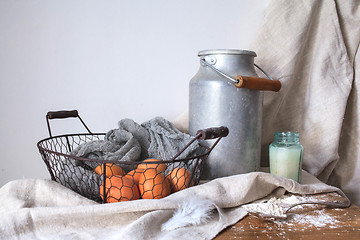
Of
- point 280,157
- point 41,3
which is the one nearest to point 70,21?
point 41,3

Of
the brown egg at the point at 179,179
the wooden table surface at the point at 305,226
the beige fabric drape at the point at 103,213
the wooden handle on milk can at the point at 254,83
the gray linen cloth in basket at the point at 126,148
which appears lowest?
the wooden table surface at the point at 305,226

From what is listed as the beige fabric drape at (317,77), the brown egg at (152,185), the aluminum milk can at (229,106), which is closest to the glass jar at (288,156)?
the aluminum milk can at (229,106)

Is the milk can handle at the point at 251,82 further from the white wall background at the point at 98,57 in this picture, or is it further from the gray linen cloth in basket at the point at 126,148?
the white wall background at the point at 98,57

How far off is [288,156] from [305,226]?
0.24m

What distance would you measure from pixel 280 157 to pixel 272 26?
16.9 inches

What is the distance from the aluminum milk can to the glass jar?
59mm

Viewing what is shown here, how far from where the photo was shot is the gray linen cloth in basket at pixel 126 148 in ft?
2.44

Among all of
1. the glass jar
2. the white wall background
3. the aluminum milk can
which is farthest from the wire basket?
the white wall background

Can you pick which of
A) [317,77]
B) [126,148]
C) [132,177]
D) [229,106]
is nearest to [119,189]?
[132,177]

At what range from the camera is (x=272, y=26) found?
1.04 meters

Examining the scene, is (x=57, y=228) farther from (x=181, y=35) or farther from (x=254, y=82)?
(x=181, y=35)

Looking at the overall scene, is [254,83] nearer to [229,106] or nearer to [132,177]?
[229,106]

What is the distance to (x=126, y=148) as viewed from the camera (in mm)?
835

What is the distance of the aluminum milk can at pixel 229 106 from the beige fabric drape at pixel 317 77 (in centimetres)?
19
